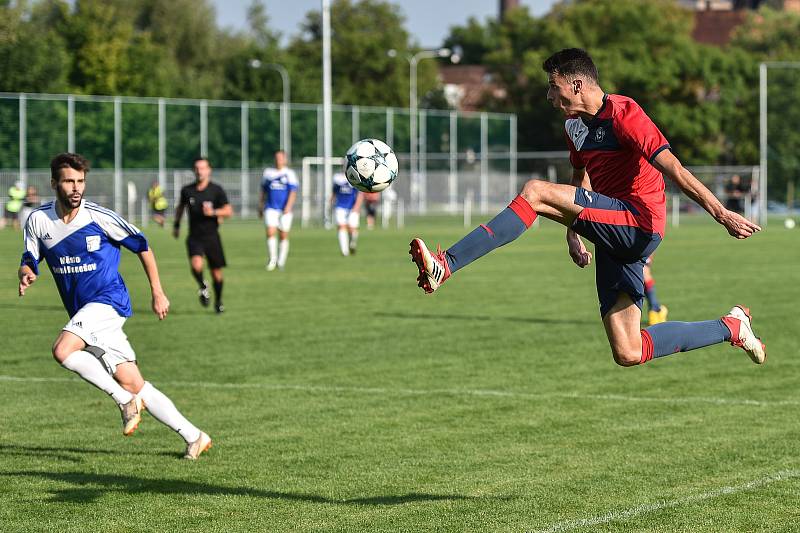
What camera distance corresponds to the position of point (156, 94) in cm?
7381

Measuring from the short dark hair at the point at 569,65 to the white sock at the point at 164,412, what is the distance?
10.7 ft

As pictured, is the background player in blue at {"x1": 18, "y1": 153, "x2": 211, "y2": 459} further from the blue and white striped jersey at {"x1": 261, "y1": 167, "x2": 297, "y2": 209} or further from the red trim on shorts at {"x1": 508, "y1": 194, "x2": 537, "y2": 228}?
the blue and white striped jersey at {"x1": 261, "y1": 167, "x2": 297, "y2": 209}

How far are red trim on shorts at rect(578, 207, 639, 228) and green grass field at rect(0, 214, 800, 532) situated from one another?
4.91ft

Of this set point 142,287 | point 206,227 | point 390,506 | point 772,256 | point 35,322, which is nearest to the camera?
point 390,506

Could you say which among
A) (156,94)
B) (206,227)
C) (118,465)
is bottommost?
(118,465)

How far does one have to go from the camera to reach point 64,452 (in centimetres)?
848

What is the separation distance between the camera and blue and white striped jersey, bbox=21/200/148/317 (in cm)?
805

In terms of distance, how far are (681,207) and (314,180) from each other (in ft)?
52.7

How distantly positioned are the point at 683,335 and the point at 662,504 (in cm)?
121

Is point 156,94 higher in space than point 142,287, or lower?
higher

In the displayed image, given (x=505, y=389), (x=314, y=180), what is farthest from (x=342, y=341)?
(x=314, y=180)

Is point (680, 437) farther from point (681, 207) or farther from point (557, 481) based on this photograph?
point (681, 207)

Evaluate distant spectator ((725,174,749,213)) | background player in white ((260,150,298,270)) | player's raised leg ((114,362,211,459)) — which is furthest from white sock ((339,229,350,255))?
player's raised leg ((114,362,211,459))

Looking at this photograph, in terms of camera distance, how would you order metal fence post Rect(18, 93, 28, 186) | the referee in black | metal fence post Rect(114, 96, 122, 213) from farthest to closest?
1. metal fence post Rect(114, 96, 122, 213)
2. metal fence post Rect(18, 93, 28, 186)
3. the referee in black
